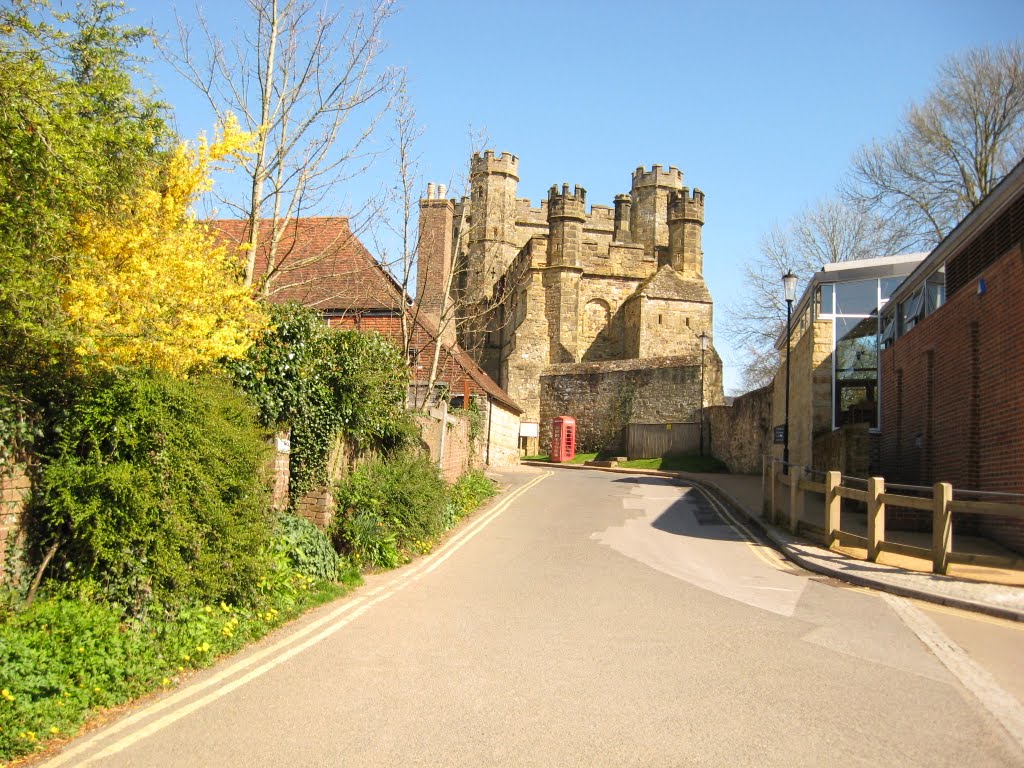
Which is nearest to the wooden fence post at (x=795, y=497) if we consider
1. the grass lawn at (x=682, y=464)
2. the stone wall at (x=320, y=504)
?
the stone wall at (x=320, y=504)

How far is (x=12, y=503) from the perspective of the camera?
248 inches

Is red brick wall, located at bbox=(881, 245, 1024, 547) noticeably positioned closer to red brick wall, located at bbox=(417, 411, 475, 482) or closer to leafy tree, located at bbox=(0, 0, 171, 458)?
red brick wall, located at bbox=(417, 411, 475, 482)

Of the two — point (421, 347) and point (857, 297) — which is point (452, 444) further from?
point (857, 297)

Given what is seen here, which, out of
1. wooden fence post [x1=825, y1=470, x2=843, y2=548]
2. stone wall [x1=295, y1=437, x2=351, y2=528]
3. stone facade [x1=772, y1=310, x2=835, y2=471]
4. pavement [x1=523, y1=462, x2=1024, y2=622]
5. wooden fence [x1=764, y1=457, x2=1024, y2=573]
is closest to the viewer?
pavement [x1=523, y1=462, x2=1024, y2=622]

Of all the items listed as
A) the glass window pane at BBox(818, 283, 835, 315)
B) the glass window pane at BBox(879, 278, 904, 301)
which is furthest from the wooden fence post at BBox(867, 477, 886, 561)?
the glass window pane at BBox(879, 278, 904, 301)

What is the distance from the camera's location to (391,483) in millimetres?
12180

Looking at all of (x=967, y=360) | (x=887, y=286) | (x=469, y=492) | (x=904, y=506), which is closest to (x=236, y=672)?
(x=904, y=506)

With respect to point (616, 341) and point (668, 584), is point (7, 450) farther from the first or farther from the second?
point (616, 341)

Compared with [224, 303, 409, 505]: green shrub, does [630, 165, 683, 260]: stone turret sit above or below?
above

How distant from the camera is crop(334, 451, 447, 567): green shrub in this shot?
11219 millimetres

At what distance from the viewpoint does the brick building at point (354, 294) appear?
1346cm

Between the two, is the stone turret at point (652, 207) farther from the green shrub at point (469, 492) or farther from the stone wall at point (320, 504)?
the stone wall at point (320, 504)

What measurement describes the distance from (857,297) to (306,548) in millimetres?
16471

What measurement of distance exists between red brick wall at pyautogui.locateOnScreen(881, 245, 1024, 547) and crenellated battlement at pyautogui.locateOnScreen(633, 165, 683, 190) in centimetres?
4571
